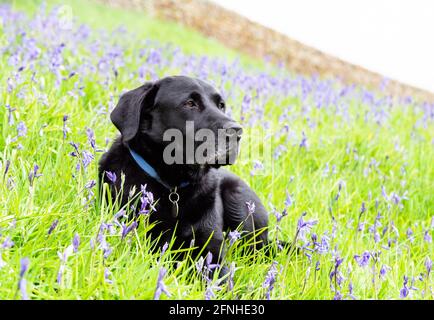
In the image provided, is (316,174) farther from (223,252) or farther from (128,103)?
(128,103)

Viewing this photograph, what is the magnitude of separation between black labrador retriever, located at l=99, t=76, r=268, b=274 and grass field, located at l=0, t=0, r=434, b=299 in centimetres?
20

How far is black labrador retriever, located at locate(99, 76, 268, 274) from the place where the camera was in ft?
11.8

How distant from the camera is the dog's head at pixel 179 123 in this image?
365cm

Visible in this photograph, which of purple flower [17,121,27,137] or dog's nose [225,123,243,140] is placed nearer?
dog's nose [225,123,243,140]

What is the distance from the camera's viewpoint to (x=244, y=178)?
4.92 meters

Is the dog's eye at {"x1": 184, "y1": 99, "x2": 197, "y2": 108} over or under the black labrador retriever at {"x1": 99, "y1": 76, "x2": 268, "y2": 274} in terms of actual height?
over

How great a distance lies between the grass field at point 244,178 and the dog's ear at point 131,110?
187 mm

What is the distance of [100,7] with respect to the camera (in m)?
14.8

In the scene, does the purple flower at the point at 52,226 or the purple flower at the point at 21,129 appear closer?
the purple flower at the point at 52,226

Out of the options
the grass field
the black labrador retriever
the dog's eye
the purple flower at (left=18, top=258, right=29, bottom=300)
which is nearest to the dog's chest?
the black labrador retriever

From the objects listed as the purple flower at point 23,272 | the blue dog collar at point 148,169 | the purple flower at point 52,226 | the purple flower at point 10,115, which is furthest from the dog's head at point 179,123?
the purple flower at point 23,272

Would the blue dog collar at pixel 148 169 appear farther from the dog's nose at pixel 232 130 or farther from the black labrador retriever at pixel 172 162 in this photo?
the dog's nose at pixel 232 130

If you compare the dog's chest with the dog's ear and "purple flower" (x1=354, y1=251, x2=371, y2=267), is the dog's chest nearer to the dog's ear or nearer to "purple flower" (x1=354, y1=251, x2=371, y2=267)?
the dog's ear
